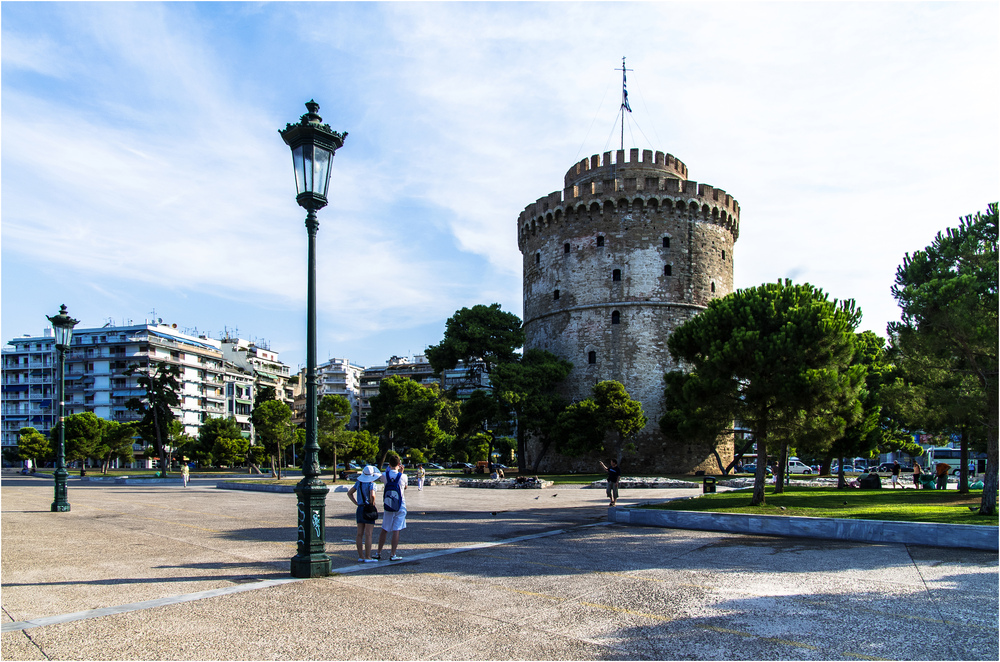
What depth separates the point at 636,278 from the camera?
143 feet

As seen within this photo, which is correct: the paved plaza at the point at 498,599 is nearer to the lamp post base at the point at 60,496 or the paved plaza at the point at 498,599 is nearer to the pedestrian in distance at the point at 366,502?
the pedestrian in distance at the point at 366,502

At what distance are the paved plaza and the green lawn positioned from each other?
3.59 m

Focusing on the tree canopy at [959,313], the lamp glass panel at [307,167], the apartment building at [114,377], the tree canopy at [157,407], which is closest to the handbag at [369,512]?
the lamp glass panel at [307,167]

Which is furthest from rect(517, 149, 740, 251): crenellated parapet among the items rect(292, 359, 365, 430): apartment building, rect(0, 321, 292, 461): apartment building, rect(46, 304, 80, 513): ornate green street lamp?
rect(292, 359, 365, 430): apartment building

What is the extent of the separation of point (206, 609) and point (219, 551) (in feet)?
12.7

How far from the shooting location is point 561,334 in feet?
149

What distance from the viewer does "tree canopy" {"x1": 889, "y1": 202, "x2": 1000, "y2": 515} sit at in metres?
13.8

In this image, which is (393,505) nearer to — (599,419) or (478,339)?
(599,419)

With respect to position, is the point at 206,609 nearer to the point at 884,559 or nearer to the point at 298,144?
the point at 298,144

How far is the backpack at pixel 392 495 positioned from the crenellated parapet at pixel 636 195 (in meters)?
37.2

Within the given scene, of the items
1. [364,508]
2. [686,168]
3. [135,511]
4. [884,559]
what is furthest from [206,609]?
[686,168]

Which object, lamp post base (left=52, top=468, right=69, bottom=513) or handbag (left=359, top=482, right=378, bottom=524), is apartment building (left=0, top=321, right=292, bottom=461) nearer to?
lamp post base (left=52, top=468, right=69, bottom=513)

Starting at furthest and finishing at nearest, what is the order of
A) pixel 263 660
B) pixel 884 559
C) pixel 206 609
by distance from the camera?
pixel 884 559 < pixel 206 609 < pixel 263 660

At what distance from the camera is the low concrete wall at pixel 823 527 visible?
1065cm
